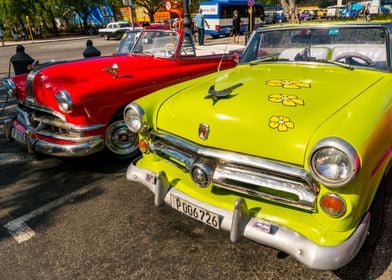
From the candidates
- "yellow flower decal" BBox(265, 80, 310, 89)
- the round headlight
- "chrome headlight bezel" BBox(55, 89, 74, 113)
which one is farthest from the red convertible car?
"yellow flower decal" BBox(265, 80, 310, 89)

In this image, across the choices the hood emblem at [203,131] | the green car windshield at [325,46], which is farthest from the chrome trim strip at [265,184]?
the green car windshield at [325,46]

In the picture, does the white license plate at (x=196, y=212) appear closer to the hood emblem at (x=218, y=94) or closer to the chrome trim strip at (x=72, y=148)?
the hood emblem at (x=218, y=94)

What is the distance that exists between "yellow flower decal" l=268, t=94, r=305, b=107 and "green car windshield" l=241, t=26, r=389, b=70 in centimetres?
92

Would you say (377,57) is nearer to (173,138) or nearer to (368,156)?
(368,156)

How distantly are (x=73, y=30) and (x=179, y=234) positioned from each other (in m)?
46.0

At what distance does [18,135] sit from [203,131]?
9.52 ft

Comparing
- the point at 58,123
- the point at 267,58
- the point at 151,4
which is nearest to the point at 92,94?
the point at 58,123

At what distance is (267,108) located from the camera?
246 cm

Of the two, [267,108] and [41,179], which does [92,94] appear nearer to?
[41,179]

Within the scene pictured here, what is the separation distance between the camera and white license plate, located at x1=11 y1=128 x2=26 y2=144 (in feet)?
13.9

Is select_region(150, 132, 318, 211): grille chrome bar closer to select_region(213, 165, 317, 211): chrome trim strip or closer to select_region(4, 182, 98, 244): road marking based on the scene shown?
select_region(213, 165, 317, 211): chrome trim strip

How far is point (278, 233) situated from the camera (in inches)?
85.7

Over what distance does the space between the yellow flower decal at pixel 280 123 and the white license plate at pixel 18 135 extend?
3.20 m

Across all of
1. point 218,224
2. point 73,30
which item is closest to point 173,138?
point 218,224
